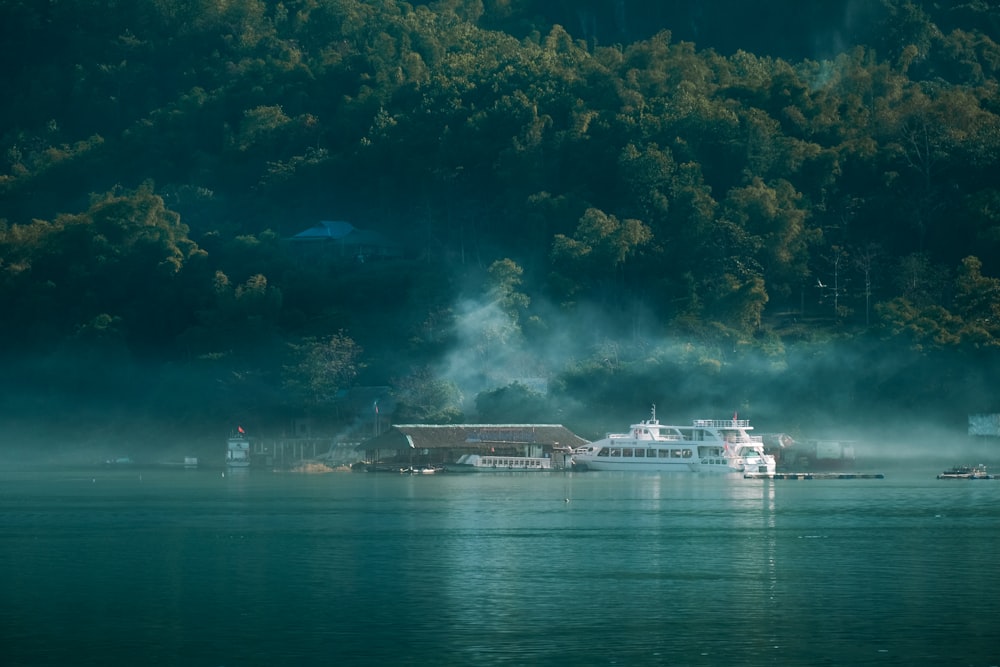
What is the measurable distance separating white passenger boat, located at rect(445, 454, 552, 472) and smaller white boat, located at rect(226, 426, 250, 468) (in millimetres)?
18781

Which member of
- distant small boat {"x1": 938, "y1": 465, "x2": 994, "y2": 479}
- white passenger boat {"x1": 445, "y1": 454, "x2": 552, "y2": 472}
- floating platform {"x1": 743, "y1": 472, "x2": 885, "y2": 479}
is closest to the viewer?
distant small boat {"x1": 938, "y1": 465, "x2": 994, "y2": 479}

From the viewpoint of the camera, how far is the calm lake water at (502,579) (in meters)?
42.3

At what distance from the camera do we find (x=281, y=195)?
6914 inches

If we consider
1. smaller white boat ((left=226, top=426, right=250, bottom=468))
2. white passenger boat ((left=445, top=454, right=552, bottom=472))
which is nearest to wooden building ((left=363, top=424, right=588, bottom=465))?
white passenger boat ((left=445, top=454, right=552, bottom=472))

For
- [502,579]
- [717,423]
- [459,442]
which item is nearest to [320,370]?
[459,442]

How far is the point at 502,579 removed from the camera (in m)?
54.3

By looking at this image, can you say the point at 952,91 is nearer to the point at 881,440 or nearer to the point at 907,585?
the point at 881,440

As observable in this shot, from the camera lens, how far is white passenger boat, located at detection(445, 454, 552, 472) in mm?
117688

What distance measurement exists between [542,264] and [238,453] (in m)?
32.9

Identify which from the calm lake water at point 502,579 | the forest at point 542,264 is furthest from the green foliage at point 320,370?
the calm lake water at point 502,579

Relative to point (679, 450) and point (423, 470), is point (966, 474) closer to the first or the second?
point (679, 450)

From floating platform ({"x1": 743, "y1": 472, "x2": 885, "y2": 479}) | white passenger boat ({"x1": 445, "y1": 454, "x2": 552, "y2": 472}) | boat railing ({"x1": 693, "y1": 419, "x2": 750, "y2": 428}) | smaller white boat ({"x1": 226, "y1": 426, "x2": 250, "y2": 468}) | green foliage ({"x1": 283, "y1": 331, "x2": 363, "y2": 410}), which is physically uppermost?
green foliage ({"x1": 283, "y1": 331, "x2": 363, "y2": 410})

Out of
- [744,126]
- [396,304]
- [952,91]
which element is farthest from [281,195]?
[952,91]

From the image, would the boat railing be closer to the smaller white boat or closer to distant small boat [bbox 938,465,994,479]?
distant small boat [bbox 938,465,994,479]
